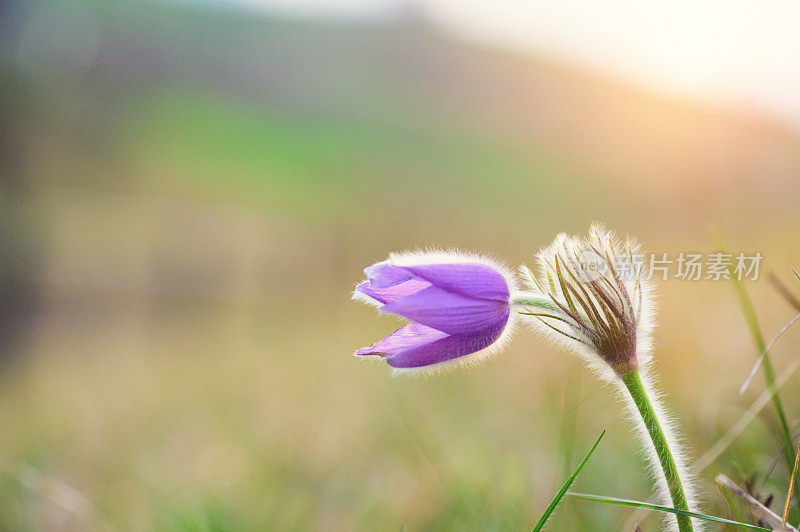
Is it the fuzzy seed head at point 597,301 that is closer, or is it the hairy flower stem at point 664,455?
the hairy flower stem at point 664,455

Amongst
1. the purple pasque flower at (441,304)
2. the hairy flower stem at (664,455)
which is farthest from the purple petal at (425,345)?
the hairy flower stem at (664,455)

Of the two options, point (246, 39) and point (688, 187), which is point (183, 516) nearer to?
point (688, 187)

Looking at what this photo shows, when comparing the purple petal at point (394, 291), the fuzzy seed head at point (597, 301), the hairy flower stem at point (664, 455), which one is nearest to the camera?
the hairy flower stem at point (664, 455)

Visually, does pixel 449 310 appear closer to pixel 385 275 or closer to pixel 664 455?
pixel 385 275

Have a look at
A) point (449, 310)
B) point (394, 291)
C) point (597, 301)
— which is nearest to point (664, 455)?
point (597, 301)

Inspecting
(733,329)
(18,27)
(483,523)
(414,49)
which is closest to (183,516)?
(483,523)

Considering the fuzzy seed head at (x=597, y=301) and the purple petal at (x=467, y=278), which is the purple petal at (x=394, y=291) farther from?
the fuzzy seed head at (x=597, y=301)

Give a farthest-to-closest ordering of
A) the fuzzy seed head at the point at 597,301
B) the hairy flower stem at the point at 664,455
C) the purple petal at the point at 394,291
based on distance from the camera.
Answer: the purple petal at the point at 394,291 < the fuzzy seed head at the point at 597,301 < the hairy flower stem at the point at 664,455
